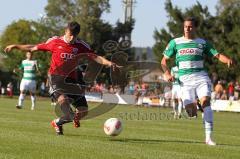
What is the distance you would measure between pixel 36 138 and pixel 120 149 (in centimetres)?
211

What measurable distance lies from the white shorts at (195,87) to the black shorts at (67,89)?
231 centimetres

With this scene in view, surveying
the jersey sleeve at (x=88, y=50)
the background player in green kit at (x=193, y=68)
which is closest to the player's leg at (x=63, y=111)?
the jersey sleeve at (x=88, y=50)

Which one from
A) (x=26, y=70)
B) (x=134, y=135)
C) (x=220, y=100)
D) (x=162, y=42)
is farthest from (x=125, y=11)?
(x=134, y=135)

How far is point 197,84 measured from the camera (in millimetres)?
13195

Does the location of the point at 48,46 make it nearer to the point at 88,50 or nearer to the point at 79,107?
the point at 88,50

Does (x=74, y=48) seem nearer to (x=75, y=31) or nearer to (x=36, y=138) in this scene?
(x=75, y=31)

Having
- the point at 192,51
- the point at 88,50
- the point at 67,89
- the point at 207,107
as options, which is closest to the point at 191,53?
the point at 192,51

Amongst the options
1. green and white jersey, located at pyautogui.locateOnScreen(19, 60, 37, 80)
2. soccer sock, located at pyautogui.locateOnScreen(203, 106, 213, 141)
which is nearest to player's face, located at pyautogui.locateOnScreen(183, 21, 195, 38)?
soccer sock, located at pyautogui.locateOnScreen(203, 106, 213, 141)

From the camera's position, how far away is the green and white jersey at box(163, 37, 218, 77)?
43.1 ft

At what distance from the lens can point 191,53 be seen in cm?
1314

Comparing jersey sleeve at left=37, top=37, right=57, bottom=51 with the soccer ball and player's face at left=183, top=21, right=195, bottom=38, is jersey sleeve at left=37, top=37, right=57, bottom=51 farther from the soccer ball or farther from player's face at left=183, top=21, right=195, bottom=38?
player's face at left=183, top=21, right=195, bottom=38

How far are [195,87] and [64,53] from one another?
2.91 m

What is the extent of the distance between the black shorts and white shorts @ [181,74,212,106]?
7.58 feet

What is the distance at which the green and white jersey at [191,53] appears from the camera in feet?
43.1
